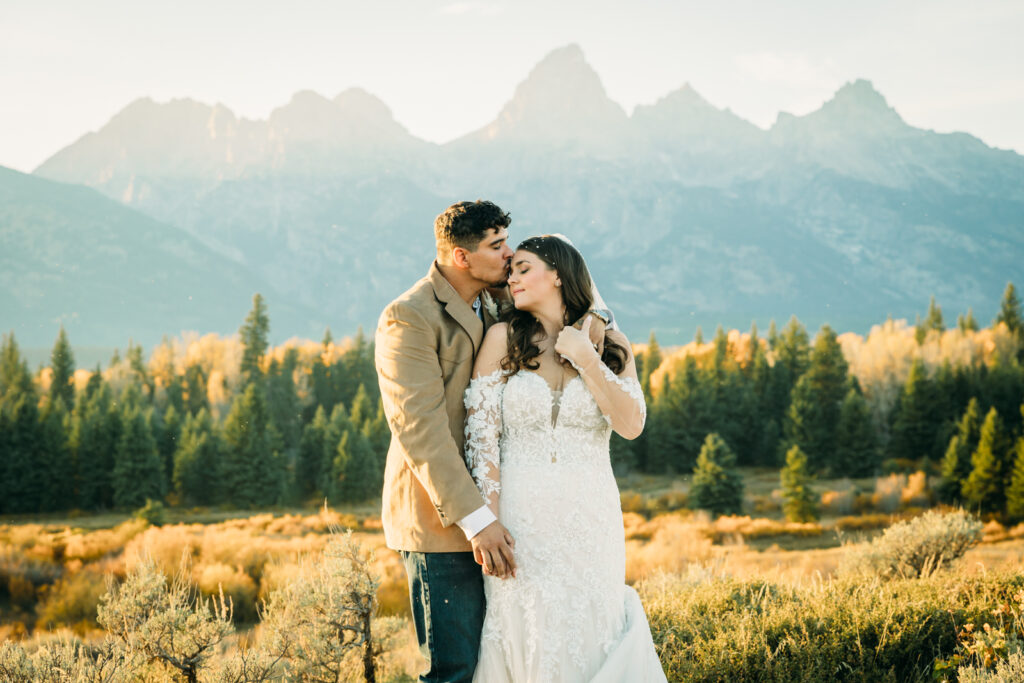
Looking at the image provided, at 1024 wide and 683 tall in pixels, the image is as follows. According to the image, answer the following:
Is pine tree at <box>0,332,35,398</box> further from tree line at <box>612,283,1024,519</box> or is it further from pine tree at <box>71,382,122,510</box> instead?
tree line at <box>612,283,1024,519</box>

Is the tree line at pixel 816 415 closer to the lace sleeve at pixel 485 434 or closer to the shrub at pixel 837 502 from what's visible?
the shrub at pixel 837 502

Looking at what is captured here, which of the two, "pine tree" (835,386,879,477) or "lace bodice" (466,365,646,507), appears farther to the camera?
"pine tree" (835,386,879,477)

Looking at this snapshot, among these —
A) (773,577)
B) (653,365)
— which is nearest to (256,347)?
(653,365)

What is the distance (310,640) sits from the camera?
21.4 feet

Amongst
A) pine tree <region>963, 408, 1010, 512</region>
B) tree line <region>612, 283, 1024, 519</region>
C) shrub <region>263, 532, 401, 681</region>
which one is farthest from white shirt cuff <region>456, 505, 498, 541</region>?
pine tree <region>963, 408, 1010, 512</region>

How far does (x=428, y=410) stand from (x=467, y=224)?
988mm

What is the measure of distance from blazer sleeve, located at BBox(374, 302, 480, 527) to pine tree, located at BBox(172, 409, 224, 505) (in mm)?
55791

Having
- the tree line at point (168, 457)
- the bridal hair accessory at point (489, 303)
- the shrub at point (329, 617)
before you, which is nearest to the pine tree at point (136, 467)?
the tree line at point (168, 457)

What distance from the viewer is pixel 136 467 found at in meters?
52.6

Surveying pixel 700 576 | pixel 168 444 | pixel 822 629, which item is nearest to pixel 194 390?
pixel 168 444

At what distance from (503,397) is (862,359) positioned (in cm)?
8406

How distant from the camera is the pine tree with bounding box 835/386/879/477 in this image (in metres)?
60.2

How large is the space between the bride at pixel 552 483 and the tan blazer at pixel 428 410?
0.12 meters

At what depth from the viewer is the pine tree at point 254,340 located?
241ft
